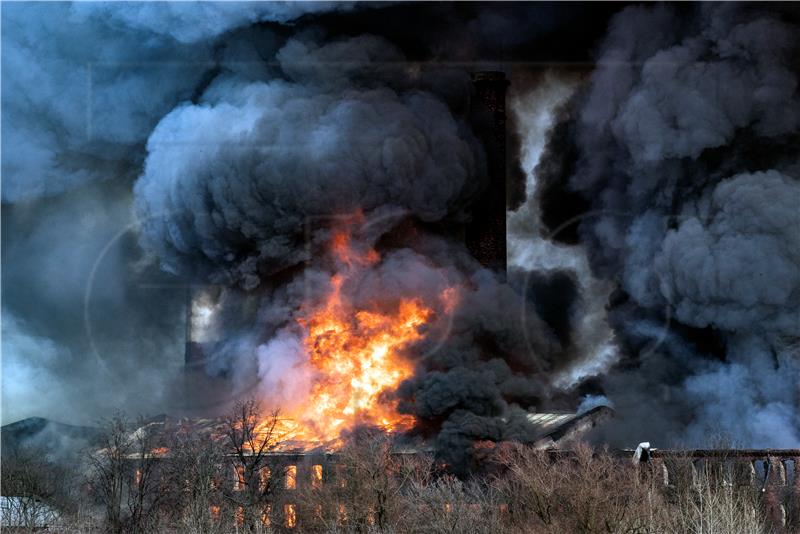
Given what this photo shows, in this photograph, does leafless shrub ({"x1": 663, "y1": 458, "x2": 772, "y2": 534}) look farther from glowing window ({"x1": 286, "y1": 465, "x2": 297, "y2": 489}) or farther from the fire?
glowing window ({"x1": 286, "y1": 465, "x2": 297, "y2": 489})

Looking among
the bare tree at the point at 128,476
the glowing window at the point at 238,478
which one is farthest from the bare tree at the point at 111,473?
the glowing window at the point at 238,478

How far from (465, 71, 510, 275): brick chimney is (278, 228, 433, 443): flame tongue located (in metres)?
8.47

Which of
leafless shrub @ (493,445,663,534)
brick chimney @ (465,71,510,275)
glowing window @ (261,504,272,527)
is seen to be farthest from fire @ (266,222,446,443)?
leafless shrub @ (493,445,663,534)

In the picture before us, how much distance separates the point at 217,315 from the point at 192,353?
269 centimetres

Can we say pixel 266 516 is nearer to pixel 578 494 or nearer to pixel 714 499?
pixel 578 494

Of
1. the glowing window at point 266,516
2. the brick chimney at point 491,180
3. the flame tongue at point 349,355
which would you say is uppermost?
the brick chimney at point 491,180

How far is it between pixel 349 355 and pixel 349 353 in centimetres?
10

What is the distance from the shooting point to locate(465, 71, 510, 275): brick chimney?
70312 mm

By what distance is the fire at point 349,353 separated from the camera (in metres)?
62.7

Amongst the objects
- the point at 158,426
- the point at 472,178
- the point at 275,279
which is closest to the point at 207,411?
the point at 158,426

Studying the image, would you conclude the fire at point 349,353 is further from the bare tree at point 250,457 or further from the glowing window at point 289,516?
the glowing window at point 289,516

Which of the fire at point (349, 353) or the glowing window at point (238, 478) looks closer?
the glowing window at point (238, 478)

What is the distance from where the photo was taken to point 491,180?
2788 inches

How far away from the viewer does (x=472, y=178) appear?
67312 millimetres
